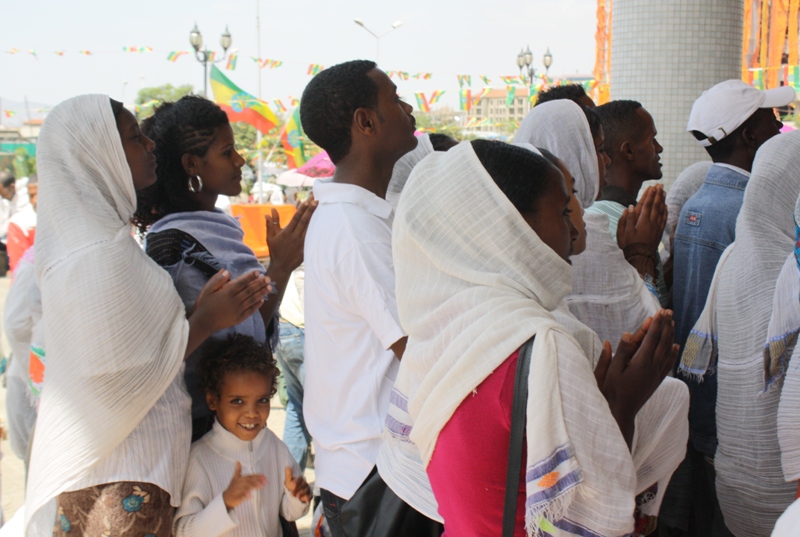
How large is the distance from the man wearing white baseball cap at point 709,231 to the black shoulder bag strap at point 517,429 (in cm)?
151

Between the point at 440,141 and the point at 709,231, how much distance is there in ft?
3.83

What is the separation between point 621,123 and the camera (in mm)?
3154

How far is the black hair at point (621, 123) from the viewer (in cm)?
314

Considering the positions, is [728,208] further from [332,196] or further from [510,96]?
[510,96]

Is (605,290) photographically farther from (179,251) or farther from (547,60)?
(547,60)

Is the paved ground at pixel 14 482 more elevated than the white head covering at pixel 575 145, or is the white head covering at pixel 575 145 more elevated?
the white head covering at pixel 575 145

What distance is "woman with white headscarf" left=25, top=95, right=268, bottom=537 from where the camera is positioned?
1.99 metres

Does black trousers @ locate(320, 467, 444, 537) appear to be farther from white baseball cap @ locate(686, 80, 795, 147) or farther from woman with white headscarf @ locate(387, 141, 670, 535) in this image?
white baseball cap @ locate(686, 80, 795, 147)

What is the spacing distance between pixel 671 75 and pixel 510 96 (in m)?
13.0

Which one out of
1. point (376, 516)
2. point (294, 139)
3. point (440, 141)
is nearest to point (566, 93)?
point (440, 141)

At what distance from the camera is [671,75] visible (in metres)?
5.68

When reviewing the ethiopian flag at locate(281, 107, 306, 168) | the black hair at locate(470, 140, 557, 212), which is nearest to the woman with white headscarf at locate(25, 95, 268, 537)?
the black hair at locate(470, 140, 557, 212)

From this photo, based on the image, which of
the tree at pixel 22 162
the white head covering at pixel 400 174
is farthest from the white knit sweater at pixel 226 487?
the tree at pixel 22 162

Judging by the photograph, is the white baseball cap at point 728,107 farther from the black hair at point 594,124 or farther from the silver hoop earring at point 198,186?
the silver hoop earring at point 198,186
